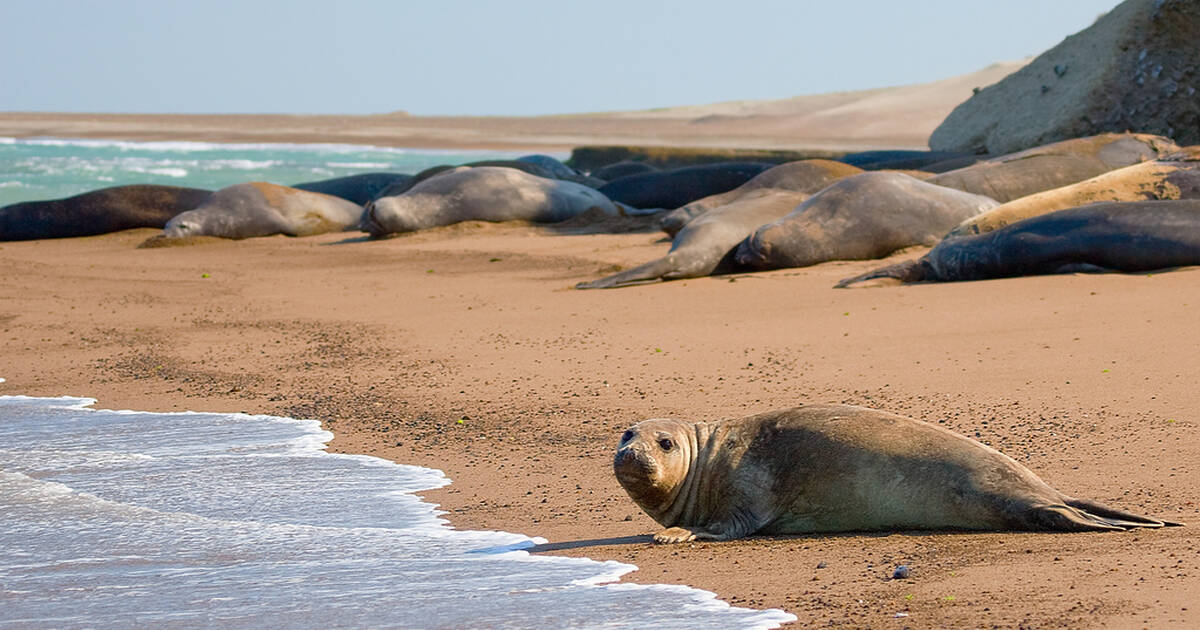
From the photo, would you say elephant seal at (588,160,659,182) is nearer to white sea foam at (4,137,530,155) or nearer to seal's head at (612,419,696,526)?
seal's head at (612,419,696,526)

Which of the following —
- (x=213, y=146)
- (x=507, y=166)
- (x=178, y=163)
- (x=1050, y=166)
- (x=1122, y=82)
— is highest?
(x=1122, y=82)

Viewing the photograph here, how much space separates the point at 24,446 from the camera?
5.49m

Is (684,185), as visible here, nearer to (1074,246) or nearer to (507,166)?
(507,166)

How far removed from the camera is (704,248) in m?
10.0

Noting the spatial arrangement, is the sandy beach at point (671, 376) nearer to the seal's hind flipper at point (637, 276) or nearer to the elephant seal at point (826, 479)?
the elephant seal at point (826, 479)

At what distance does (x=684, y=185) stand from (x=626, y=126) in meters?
63.6

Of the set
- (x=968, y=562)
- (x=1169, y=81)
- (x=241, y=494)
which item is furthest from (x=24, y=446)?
(x=1169, y=81)

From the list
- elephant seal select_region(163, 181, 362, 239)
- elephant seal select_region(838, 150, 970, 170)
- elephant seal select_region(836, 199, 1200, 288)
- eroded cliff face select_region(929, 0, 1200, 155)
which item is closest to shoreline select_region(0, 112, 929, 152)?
elephant seal select_region(838, 150, 970, 170)

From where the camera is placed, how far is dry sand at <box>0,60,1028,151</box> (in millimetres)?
59050

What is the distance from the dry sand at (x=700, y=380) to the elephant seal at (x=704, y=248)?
10.3 inches

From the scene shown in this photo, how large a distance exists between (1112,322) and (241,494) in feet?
13.1

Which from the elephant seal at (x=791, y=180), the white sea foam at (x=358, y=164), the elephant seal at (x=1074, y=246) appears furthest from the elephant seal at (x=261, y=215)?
the white sea foam at (x=358, y=164)

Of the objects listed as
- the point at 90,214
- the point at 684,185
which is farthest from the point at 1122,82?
the point at 90,214

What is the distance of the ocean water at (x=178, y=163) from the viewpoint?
92.5ft
